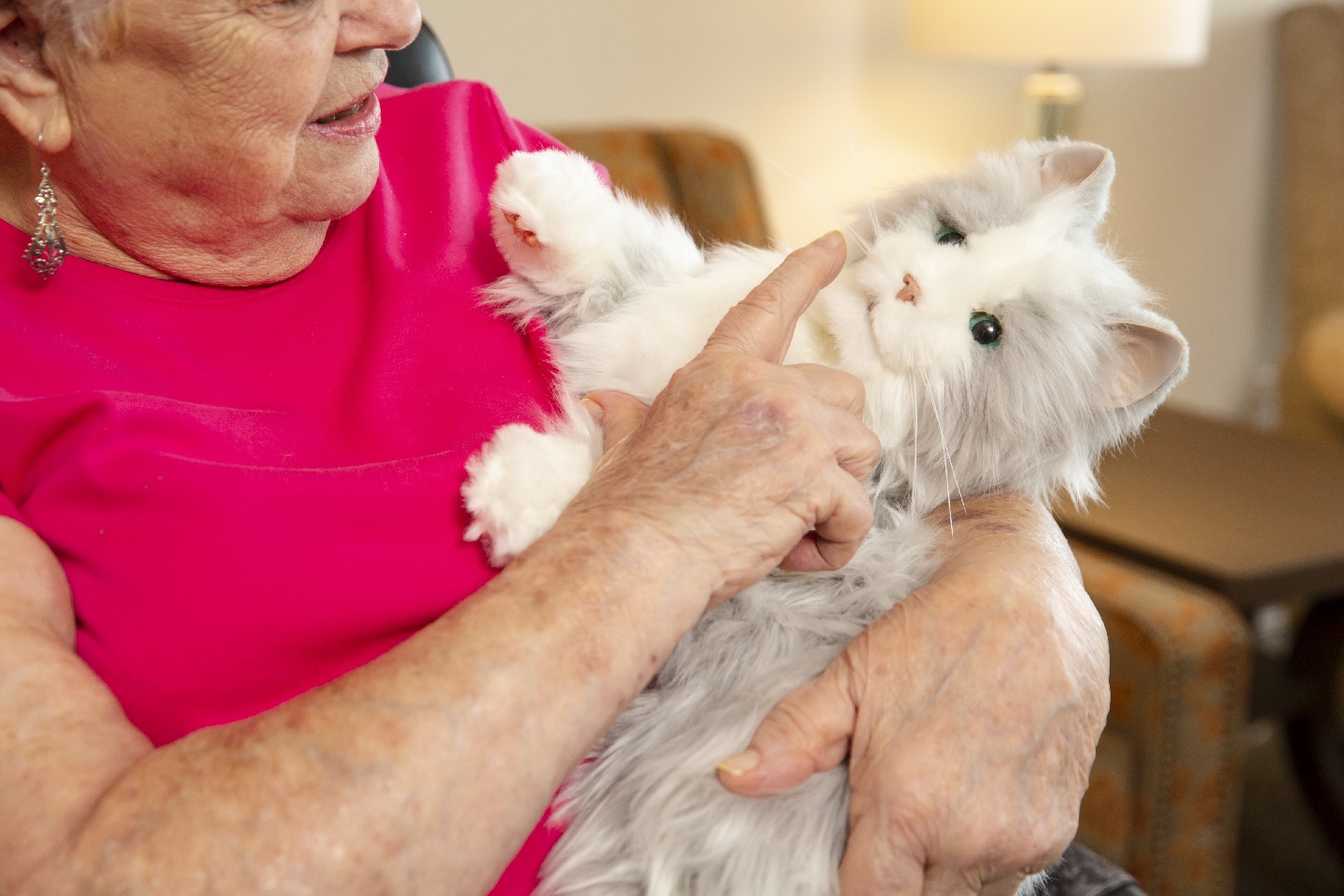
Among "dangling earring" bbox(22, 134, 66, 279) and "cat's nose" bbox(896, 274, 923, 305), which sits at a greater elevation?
"dangling earring" bbox(22, 134, 66, 279)

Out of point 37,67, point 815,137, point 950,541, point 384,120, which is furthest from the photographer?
point 815,137

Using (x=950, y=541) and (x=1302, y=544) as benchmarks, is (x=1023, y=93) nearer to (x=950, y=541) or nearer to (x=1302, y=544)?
(x=1302, y=544)

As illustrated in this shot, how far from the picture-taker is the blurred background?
6.17ft

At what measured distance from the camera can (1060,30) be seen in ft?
9.02

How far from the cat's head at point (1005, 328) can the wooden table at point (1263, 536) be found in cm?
101

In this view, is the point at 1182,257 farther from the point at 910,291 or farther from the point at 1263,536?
the point at 910,291

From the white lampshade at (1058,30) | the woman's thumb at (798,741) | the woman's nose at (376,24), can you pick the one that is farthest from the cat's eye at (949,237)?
the white lampshade at (1058,30)

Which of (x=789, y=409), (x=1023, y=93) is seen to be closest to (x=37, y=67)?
(x=789, y=409)

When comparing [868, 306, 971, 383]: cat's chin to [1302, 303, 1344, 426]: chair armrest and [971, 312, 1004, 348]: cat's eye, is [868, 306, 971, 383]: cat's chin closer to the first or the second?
[971, 312, 1004, 348]: cat's eye

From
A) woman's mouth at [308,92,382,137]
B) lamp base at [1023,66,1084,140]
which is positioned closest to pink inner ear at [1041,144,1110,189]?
woman's mouth at [308,92,382,137]

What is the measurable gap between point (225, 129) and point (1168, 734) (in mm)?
1631

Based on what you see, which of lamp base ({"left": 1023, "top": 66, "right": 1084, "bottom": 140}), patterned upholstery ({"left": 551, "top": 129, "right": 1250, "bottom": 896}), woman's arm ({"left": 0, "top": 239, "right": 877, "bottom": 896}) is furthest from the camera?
lamp base ({"left": 1023, "top": 66, "right": 1084, "bottom": 140})

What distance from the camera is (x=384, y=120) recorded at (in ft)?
3.87

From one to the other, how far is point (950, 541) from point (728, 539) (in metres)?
Result: 0.27
